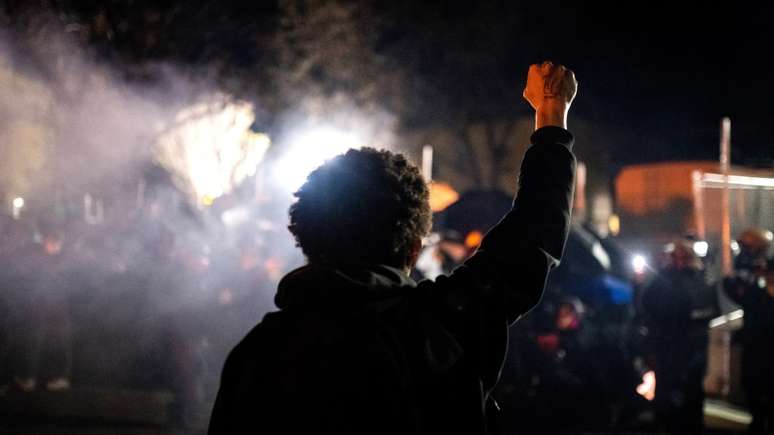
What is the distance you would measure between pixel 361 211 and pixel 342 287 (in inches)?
7.4

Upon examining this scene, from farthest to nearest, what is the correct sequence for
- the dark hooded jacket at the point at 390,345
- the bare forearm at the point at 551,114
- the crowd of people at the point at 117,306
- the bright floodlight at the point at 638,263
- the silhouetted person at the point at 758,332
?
the bright floodlight at the point at 638,263
the crowd of people at the point at 117,306
the silhouetted person at the point at 758,332
the bare forearm at the point at 551,114
the dark hooded jacket at the point at 390,345

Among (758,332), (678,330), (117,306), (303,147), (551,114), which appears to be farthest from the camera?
(303,147)

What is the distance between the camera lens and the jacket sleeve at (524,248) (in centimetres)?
183

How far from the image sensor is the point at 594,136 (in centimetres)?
2908

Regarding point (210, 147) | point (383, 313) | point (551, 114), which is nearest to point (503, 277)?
point (383, 313)

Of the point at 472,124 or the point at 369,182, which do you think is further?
the point at 472,124

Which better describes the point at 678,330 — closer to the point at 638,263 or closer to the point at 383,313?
the point at 638,263

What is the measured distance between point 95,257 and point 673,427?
6537 mm

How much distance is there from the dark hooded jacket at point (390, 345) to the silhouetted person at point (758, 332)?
6.21 metres

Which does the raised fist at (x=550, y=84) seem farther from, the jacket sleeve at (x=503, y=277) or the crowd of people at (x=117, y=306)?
the crowd of people at (x=117, y=306)

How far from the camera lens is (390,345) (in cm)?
171

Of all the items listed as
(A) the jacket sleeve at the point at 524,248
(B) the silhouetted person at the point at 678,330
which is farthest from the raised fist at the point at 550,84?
(B) the silhouetted person at the point at 678,330

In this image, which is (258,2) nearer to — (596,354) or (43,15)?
(43,15)

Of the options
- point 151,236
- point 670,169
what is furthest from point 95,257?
point 670,169
